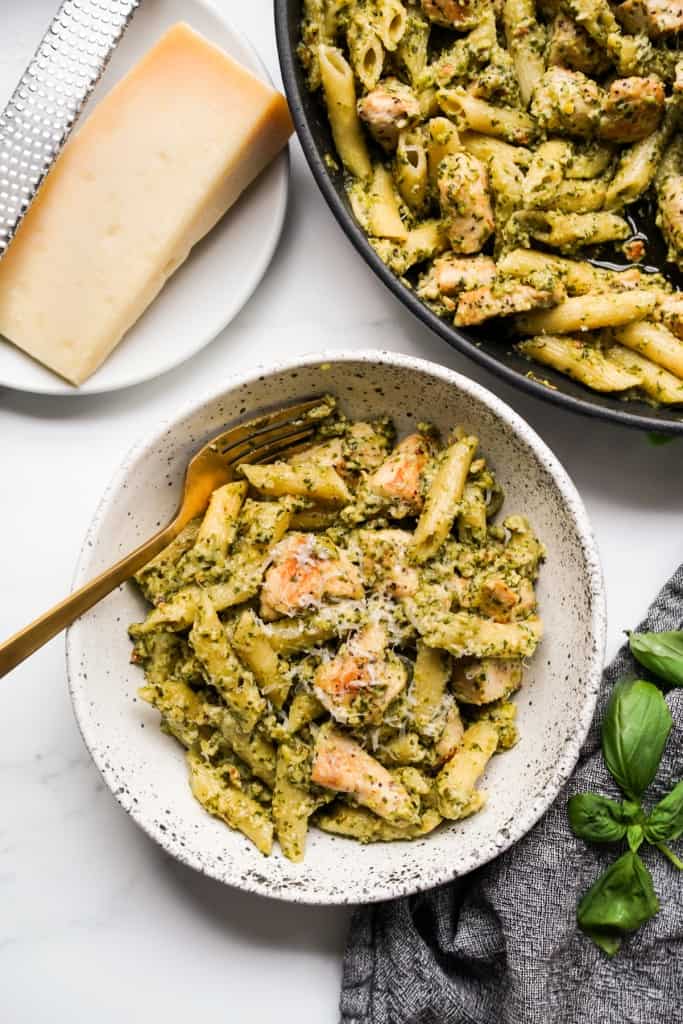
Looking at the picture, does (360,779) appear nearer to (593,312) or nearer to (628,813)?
(628,813)

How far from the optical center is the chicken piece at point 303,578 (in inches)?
63.3

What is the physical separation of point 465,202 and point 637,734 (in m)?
0.95

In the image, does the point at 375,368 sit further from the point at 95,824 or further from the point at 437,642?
the point at 95,824

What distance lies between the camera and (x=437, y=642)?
157cm

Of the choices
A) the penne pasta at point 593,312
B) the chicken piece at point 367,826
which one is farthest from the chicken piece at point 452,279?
the chicken piece at point 367,826

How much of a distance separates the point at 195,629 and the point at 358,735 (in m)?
0.31

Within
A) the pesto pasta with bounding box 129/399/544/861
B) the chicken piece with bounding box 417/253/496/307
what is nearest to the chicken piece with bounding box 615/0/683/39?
the chicken piece with bounding box 417/253/496/307

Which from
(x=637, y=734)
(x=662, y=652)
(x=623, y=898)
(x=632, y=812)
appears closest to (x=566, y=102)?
(x=662, y=652)

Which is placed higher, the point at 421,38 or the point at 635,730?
the point at 421,38

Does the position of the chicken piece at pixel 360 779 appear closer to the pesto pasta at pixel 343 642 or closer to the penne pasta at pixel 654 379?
the pesto pasta at pixel 343 642

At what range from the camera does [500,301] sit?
5.73 ft

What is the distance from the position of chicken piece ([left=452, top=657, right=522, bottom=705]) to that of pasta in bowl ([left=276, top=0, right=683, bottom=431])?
1.49 feet

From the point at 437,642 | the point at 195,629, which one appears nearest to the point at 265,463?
the point at 195,629

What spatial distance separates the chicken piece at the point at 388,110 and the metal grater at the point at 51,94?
19.0 inches
